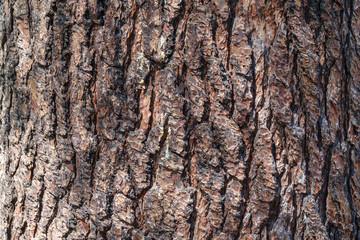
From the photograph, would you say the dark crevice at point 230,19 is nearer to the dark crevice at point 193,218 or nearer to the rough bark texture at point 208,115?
the rough bark texture at point 208,115

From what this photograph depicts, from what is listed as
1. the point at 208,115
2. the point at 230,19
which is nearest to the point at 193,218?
the point at 208,115

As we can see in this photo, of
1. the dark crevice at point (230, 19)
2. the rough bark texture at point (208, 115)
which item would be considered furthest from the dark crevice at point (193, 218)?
the dark crevice at point (230, 19)

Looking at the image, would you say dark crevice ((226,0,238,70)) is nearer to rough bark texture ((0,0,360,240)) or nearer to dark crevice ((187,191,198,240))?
rough bark texture ((0,0,360,240))

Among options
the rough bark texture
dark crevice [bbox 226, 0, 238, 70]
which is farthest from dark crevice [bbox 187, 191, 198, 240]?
dark crevice [bbox 226, 0, 238, 70]

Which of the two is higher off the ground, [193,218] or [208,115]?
[208,115]

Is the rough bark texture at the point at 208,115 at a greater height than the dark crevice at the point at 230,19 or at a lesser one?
lesser

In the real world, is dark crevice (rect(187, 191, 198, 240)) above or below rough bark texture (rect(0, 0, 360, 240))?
below

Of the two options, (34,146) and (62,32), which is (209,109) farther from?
(34,146)

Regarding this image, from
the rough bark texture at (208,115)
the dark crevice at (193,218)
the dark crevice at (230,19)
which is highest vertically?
the dark crevice at (230,19)

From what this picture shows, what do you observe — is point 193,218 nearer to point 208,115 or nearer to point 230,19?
point 208,115
